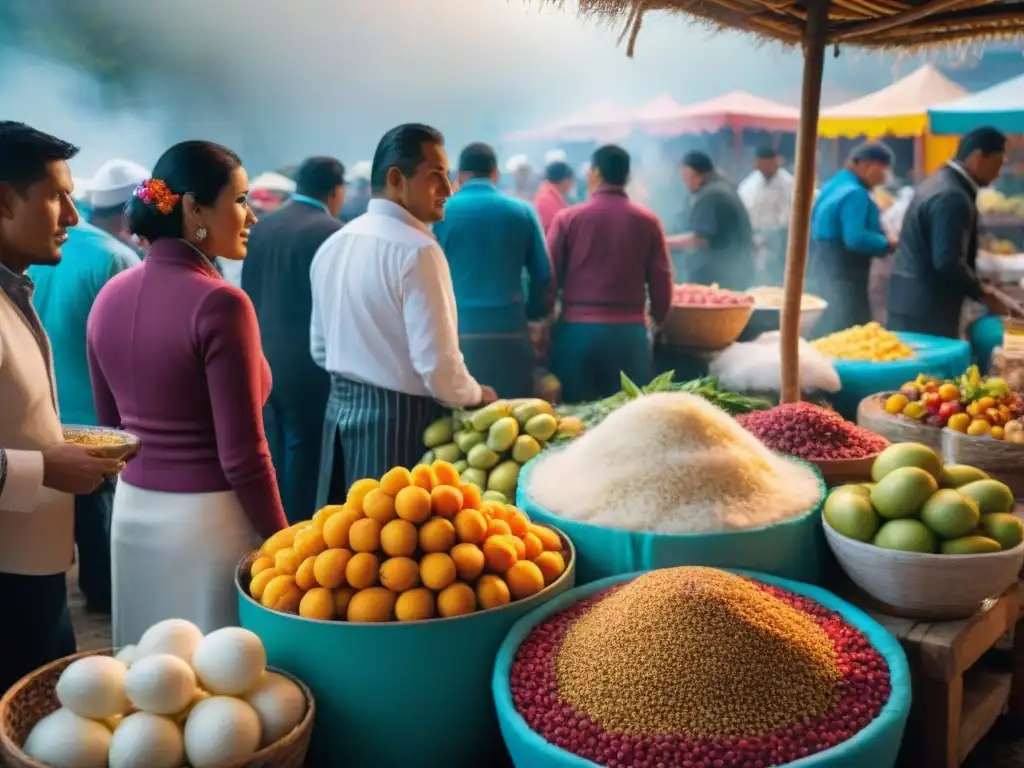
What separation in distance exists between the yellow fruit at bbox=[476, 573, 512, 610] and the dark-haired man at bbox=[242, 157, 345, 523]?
7.78 ft

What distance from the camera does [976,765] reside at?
2.14 metres

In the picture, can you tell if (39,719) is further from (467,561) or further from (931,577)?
(931,577)

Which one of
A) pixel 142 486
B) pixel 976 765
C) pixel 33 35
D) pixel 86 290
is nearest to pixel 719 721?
pixel 976 765

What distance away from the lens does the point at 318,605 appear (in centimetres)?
159

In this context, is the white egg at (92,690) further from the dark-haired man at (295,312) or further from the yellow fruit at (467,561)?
the dark-haired man at (295,312)

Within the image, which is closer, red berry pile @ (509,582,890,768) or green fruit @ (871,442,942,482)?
red berry pile @ (509,582,890,768)

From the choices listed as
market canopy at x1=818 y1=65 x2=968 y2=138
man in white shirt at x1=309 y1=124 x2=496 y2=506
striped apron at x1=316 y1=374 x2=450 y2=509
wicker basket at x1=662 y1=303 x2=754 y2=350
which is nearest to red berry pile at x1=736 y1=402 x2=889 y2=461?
man in white shirt at x1=309 y1=124 x2=496 y2=506

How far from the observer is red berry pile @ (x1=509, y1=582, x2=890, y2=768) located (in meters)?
1.34

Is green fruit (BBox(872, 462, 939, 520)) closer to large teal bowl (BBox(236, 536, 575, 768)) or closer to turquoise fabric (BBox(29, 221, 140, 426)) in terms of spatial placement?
large teal bowl (BBox(236, 536, 575, 768))

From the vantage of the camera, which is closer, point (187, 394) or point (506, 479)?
point (187, 394)

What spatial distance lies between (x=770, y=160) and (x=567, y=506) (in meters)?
6.66

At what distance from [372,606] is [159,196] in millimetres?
950

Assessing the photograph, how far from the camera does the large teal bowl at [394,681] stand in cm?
156

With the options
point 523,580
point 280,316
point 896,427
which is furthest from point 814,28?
point 280,316
